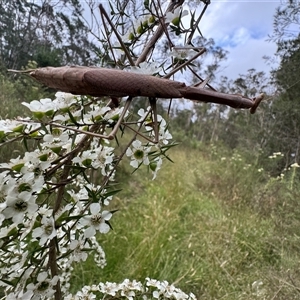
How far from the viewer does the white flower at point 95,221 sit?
367mm

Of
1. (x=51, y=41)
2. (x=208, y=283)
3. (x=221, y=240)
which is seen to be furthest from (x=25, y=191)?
(x=51, y=41)

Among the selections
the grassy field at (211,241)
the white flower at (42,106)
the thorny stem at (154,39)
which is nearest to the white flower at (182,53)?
the thorny stem at (154,39)

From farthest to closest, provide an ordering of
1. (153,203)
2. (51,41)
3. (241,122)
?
1. (241,122)
2. (51,41)
3. (153,203)

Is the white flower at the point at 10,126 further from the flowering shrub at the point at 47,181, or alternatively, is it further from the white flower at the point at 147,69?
the white flower at the point at 147,69

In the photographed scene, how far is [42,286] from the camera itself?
41 centimetres

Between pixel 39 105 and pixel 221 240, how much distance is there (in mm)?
1655

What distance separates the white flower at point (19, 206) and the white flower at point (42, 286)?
3.9 inches

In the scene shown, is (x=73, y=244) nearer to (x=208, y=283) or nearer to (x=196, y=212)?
(x=208, y=283)

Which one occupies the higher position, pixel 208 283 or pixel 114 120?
pixel 114 120

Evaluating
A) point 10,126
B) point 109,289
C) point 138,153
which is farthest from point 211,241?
point 10,126

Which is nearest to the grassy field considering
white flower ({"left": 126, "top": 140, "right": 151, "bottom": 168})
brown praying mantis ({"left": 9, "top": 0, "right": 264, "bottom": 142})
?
white flower ({"left": 126, "top": 140, "right": 151, "bottom": 168})

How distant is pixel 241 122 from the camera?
21.1 feet

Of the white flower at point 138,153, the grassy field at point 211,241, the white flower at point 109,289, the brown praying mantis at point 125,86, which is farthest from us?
the grassy field at point 211,241

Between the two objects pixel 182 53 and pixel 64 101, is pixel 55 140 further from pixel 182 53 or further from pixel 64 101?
pixel 182 53
